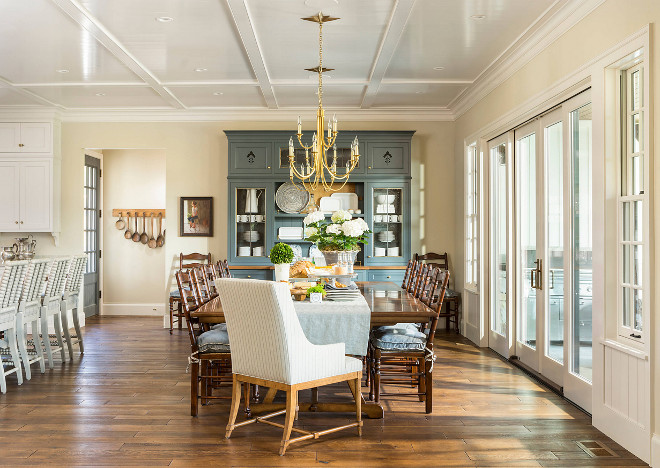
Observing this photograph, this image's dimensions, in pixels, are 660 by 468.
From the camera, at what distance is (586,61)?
399 cm

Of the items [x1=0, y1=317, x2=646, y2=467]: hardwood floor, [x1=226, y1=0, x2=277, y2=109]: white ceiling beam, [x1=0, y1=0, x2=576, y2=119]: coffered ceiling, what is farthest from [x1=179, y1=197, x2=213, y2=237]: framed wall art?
[x1=0, y1=317, x2=646, y2=467]: hardwood floor

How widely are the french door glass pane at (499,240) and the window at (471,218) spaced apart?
21.3 inches

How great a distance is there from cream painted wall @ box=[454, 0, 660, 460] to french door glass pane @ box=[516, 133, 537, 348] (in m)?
0.45

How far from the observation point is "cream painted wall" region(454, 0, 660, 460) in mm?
3143

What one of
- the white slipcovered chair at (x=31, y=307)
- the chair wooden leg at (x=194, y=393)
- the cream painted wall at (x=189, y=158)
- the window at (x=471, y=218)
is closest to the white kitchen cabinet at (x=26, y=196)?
the cream painted wall at (x=189, y=158)

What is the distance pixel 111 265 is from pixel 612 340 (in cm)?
742

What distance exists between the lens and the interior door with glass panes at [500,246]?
19.2 ft

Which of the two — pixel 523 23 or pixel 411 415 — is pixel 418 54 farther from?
pixel 411 415

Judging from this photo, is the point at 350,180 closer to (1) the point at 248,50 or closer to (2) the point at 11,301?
(1) the point at 248,50

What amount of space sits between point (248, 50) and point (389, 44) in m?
1.20

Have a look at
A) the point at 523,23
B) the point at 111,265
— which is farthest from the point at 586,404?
the point at 111,265

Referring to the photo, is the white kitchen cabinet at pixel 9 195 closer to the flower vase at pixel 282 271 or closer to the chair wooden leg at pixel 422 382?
the flower vase at pixel 282 271

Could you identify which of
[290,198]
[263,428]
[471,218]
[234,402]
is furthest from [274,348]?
[290,198]

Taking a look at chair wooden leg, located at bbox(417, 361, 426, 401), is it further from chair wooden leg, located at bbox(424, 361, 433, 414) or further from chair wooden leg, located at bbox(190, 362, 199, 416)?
chair wooden leg, located at bbox(190, 362, 199, 416)
